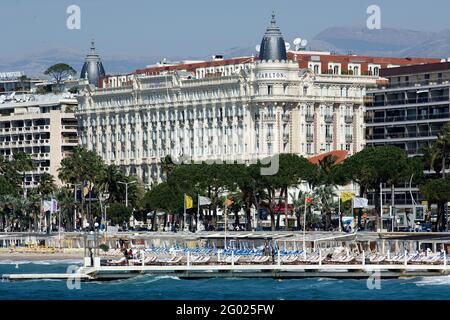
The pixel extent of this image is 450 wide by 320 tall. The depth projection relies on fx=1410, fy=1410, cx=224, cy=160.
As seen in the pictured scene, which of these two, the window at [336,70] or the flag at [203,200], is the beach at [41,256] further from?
the window at [336,70]

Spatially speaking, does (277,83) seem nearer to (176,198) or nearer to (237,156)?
(237,156)

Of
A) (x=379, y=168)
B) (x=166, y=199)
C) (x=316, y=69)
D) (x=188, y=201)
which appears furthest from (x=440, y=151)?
(x=316, y=69)

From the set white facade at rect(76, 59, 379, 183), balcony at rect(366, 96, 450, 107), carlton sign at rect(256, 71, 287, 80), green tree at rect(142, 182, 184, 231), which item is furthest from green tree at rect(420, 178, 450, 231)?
carlton sign at rect(256, 71, 287, 80)

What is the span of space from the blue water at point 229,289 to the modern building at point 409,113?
250ft

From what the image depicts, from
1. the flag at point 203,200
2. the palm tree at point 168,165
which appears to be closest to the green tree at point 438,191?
the flag at point 203,200

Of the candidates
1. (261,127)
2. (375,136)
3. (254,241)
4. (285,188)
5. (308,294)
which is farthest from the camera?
→ (261,127)

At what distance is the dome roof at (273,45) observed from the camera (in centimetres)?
18738

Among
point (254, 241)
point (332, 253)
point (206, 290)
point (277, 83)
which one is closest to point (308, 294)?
point (206, 290)

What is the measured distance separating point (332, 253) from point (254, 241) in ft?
94.7

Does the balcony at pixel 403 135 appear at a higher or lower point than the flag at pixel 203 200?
higher

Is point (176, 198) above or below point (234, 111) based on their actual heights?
below

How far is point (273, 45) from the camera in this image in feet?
616

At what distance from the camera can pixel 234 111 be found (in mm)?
188125

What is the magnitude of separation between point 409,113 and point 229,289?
9170 cm
